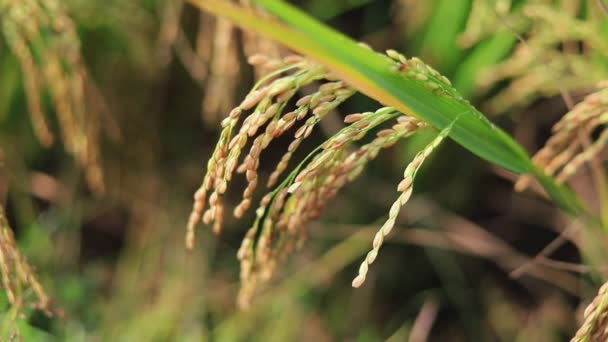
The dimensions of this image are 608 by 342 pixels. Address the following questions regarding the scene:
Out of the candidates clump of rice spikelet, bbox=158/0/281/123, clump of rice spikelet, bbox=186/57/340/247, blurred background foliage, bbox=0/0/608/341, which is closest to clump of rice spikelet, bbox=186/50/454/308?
clump of rice spikelet, bbox=186/57/340/247

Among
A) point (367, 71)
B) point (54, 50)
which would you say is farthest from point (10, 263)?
point (54, 50)

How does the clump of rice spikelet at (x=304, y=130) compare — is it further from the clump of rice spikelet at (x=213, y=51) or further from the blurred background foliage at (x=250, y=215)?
the blurred background foliage at (x=250, y=215)

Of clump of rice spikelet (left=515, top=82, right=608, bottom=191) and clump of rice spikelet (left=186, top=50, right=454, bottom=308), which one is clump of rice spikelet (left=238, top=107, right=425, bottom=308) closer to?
clump of rice spikelet (left=186, top=50, right=454, bottom=308)

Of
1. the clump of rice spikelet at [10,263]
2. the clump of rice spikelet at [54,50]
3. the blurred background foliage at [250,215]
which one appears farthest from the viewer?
the blurred background foliage at [250,215]

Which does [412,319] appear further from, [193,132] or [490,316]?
[193,132]

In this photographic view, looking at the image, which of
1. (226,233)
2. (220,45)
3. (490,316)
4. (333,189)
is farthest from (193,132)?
(333,189)

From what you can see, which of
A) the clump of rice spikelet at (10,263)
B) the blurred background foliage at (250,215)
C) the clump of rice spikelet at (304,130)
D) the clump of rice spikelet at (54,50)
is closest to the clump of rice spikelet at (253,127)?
the clump of rice spikelet at (304,130)
